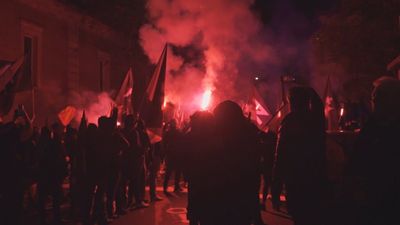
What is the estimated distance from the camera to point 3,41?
16062 mm

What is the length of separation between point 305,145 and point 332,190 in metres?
0.49

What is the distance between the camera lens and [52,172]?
847cm

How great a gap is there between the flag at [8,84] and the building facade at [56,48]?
6233 millimetres

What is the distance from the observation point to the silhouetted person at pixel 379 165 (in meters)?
3.39

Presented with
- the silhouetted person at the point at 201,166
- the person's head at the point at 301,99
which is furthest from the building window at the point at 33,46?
the person's head at the point at 301,99

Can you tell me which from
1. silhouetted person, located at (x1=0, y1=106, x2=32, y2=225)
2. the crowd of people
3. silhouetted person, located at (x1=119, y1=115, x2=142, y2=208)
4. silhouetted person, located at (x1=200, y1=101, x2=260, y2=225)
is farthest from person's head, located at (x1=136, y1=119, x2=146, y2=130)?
silhouetted person, located at (x1=200, y1=101, x2=260, y2=225)

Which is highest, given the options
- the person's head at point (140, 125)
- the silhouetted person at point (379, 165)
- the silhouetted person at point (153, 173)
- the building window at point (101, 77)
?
the building window at point (101, 77)

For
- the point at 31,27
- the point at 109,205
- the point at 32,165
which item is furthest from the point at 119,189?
the point at 31,27

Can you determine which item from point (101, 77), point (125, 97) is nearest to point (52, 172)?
point (125, 97)

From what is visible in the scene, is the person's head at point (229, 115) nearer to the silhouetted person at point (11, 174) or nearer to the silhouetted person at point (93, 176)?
the silhouetted person at point (11, 174)

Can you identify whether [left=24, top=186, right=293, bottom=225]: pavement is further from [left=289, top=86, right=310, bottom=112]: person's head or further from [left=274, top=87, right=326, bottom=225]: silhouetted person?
[left=289, top=86, right=310, bottom=112]: person's head

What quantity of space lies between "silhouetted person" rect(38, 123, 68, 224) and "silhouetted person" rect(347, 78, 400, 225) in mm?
6112

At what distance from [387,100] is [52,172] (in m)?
6.48

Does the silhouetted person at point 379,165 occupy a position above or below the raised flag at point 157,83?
below
